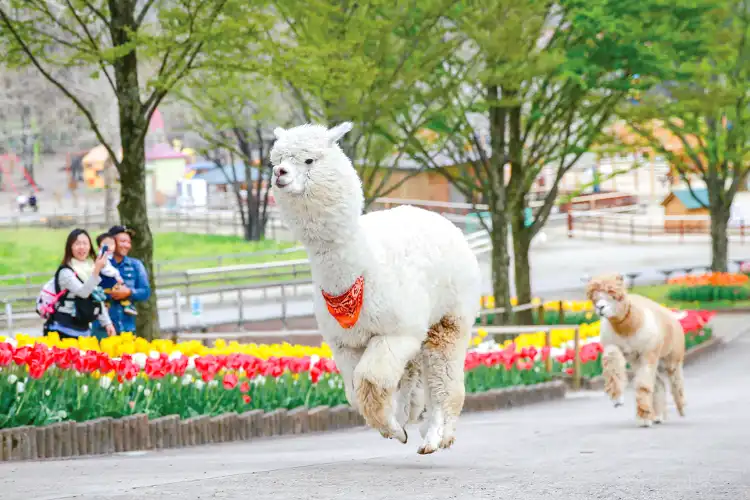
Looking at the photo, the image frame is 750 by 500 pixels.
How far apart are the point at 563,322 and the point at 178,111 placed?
94.7 feet

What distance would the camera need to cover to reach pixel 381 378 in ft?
22.5

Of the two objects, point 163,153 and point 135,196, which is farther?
point 163,153

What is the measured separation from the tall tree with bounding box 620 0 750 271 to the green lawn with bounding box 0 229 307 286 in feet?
37.8

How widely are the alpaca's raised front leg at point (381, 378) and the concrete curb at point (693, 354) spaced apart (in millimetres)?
10511

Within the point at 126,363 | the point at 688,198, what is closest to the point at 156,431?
the point at 126,363

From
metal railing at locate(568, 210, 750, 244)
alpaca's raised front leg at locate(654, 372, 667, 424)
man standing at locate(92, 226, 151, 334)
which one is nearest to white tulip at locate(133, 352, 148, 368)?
man standing at locate(92, 226, 151, 334)

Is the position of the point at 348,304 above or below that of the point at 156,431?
above

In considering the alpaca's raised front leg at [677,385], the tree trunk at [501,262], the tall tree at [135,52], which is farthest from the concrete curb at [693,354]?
the tall tree at [135,52]

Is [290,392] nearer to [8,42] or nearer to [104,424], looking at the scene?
[104,424]

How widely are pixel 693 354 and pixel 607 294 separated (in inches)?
369

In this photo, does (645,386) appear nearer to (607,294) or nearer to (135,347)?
(607,294)

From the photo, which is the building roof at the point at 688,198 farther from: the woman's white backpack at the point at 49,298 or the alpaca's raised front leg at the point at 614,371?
the woman's white backpack at the point at 49,298

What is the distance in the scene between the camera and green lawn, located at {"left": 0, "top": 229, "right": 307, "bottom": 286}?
120 ft

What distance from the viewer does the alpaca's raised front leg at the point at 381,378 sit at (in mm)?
6871
